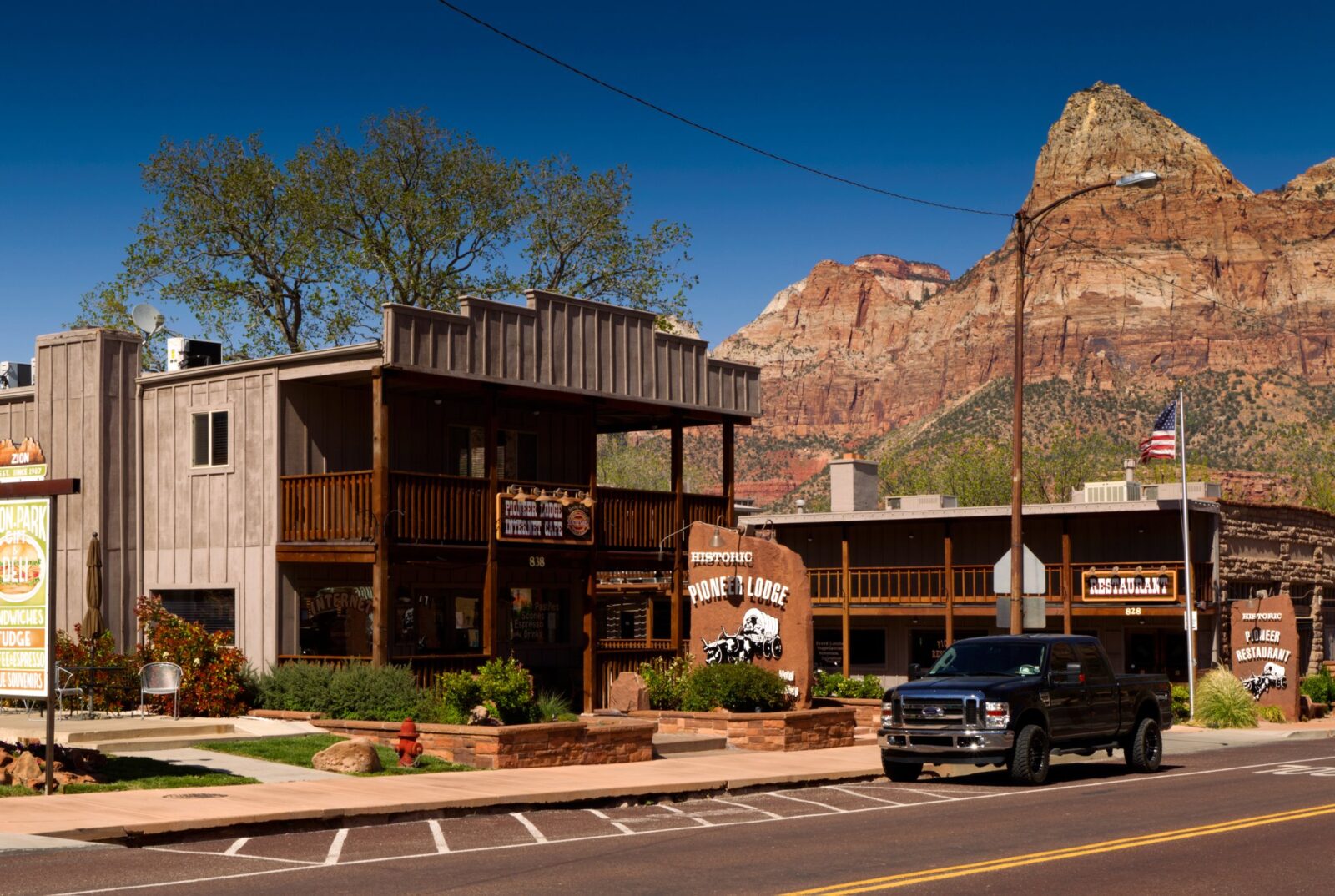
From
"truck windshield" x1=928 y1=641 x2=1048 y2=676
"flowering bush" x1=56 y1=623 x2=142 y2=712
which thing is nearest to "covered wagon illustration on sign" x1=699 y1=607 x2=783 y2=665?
"truck windshield" x1=928 y1=641 x2=1048 y2=676

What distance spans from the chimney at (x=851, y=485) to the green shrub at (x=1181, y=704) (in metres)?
13.9

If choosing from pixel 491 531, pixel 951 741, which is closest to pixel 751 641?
pixel 491 531

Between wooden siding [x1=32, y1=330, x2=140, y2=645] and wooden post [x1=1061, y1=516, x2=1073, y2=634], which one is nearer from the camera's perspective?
wooden siding [x1=32, y1=330, x2=140, y2=645]

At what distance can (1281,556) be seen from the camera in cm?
4650

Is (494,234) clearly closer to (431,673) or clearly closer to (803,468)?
(431,673)

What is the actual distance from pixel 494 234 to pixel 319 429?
80.4 ft

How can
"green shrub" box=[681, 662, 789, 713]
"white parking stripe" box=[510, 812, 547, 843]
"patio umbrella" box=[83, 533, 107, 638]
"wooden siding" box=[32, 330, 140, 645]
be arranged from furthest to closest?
"wooden siding" box=[32, 330, 140, 645]
"patio umbrella" box=[83, 533, 107, 638]
"green shrub" box=[681, 662, 789, 713]
"white parking stripe" box=[510, 812, 547, 843]

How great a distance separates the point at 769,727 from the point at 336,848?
11321 mm

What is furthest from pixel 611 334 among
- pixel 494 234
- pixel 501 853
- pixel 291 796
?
pixel 494 234

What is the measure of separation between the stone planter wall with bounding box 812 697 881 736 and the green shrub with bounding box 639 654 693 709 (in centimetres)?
250

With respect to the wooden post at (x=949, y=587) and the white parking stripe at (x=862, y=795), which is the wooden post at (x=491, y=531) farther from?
the wooden post at (x=949, y=587)

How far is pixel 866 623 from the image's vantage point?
163 ft

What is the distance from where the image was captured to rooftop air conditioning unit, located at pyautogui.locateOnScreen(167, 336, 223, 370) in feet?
95.2

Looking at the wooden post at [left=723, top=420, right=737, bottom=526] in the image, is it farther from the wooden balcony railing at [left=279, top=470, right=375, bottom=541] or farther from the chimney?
the chimney
